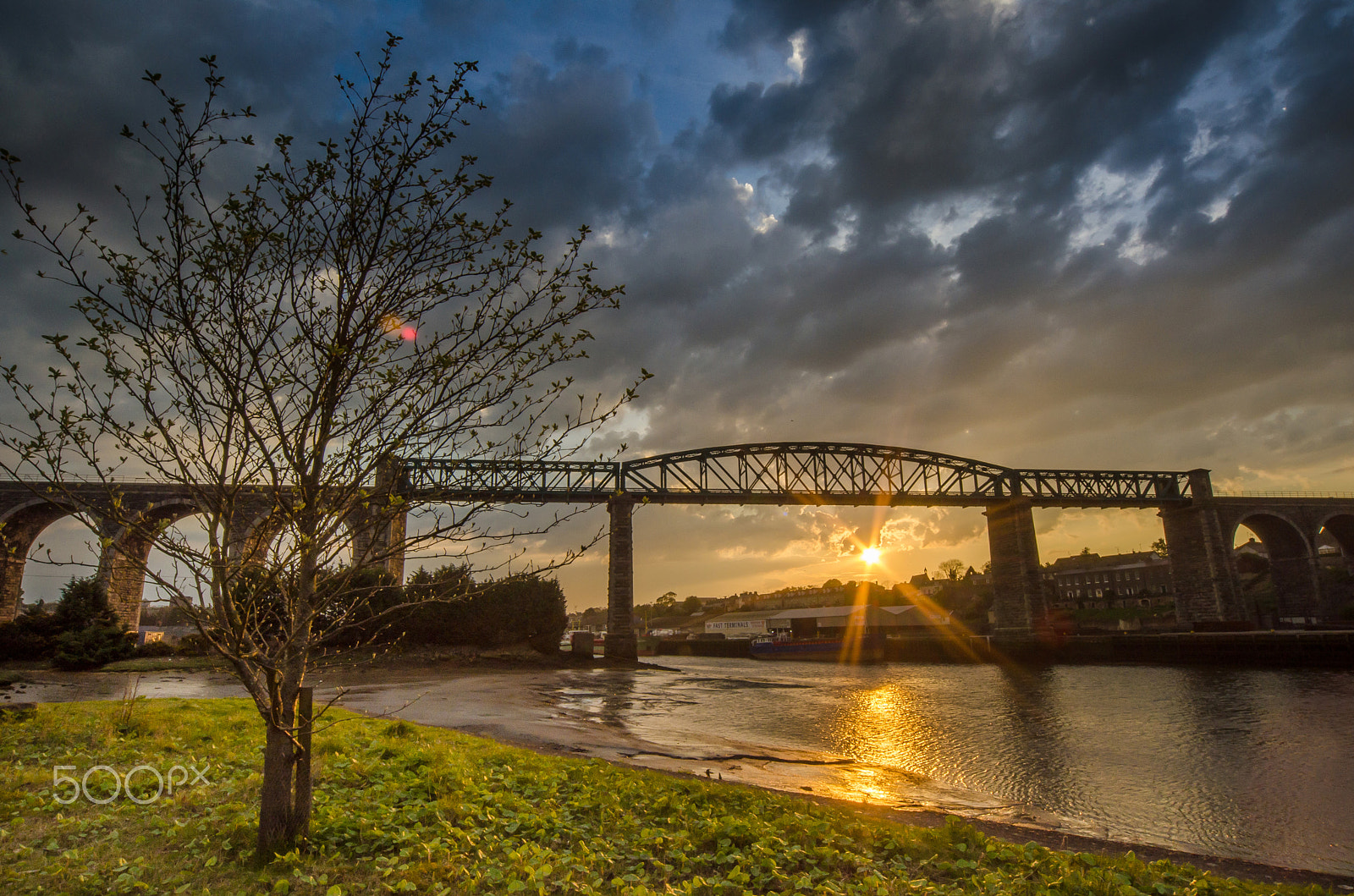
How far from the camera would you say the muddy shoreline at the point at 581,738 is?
7.59 metres

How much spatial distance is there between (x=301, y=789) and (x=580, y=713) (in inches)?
646

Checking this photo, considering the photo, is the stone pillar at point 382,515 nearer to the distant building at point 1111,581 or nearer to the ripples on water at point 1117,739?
the ripples on water at point 1117,739

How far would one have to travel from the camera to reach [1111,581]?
133125 millimetres

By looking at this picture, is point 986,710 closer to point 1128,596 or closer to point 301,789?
point 301,789

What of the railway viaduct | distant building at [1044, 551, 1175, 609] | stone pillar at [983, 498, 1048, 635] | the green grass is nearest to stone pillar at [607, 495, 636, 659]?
the railway viaduct

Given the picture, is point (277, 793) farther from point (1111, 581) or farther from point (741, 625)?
point (1111, 581)

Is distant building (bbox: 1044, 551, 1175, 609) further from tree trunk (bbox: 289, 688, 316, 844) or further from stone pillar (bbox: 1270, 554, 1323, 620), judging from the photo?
tree trunk (bbox: 289, 688, 316, 844)

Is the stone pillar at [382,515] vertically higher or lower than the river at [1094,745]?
higher

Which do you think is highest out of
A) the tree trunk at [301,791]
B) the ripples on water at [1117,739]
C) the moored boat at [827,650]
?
the tree trunk at [301,791]

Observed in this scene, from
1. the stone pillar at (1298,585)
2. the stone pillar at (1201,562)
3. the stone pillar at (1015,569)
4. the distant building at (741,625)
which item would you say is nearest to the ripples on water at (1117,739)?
the stone pillar at (1015,569)

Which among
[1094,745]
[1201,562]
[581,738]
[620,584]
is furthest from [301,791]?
[1201,562]

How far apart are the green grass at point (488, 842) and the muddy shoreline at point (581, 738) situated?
4.02ft

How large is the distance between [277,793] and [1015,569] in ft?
249

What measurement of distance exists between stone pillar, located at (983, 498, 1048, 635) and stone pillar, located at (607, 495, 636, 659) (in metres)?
37.7
